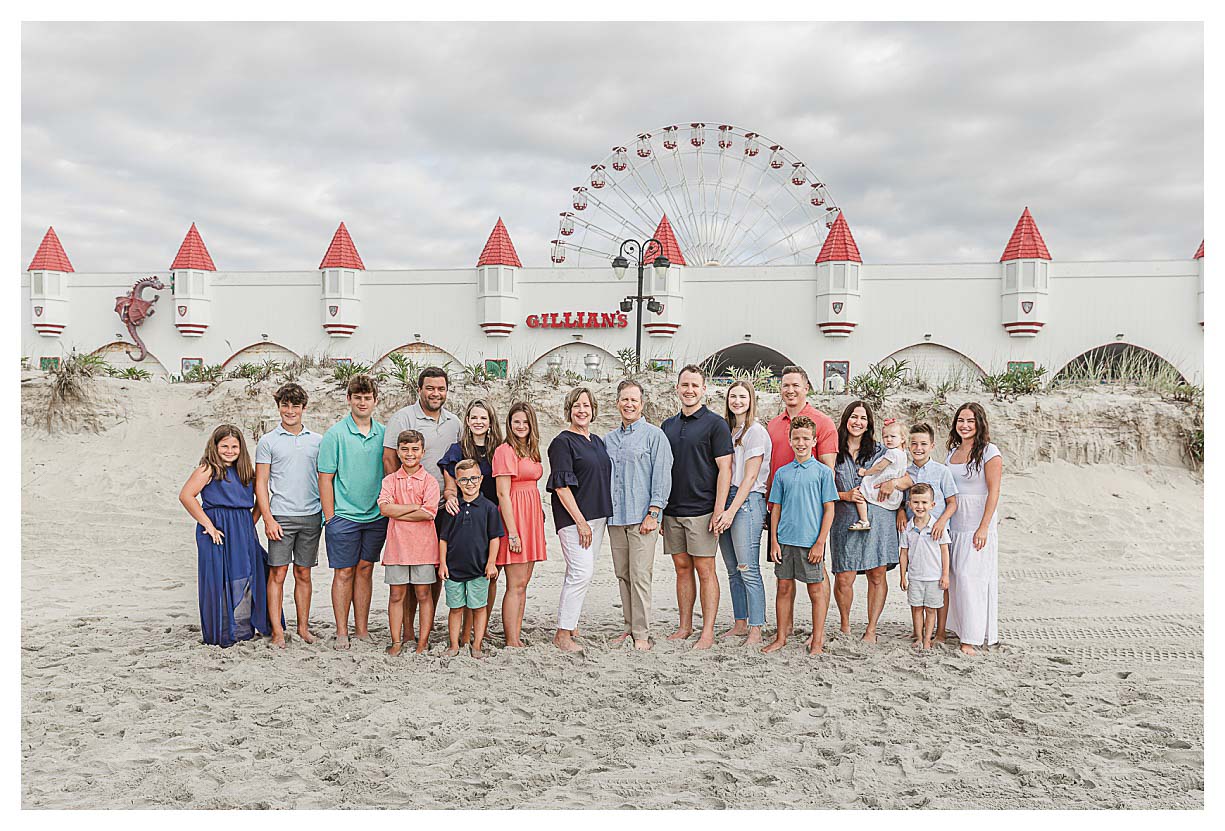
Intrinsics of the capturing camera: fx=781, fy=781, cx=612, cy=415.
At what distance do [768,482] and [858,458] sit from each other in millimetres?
608

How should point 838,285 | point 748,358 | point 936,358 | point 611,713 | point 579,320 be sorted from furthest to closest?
point 748,358 → point 579,320 → point 936,358 → point 838,285 → point 611,713

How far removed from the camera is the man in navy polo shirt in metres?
5.08

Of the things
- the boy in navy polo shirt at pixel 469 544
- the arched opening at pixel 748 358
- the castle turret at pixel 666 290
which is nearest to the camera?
the boy in navy polo shirt at pixel 469 544

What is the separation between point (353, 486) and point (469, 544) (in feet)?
2.82

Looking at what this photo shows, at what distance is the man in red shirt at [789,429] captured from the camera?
16.8 feet

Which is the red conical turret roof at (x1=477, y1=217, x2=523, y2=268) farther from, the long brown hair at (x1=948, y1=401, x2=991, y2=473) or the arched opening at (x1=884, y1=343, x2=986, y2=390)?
the long brown hair at (x1=948, y1=401, x2=991, y2=473)

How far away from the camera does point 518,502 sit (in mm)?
4957

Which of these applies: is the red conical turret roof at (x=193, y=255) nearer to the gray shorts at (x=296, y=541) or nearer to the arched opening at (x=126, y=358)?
the arched opening at (x=126, y=358)

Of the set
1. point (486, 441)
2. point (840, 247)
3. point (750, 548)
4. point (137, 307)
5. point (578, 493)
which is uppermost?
point (840, 247)

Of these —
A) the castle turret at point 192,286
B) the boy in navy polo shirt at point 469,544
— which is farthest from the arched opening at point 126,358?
the boy in navy polo shirt at point 469,544

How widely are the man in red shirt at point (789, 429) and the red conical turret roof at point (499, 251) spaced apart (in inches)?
669

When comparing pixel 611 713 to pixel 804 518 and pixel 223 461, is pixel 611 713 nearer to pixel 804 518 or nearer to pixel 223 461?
pixel 804 518

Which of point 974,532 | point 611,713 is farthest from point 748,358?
point 611,713

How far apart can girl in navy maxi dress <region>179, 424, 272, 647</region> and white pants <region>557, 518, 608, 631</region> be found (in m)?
2.00
